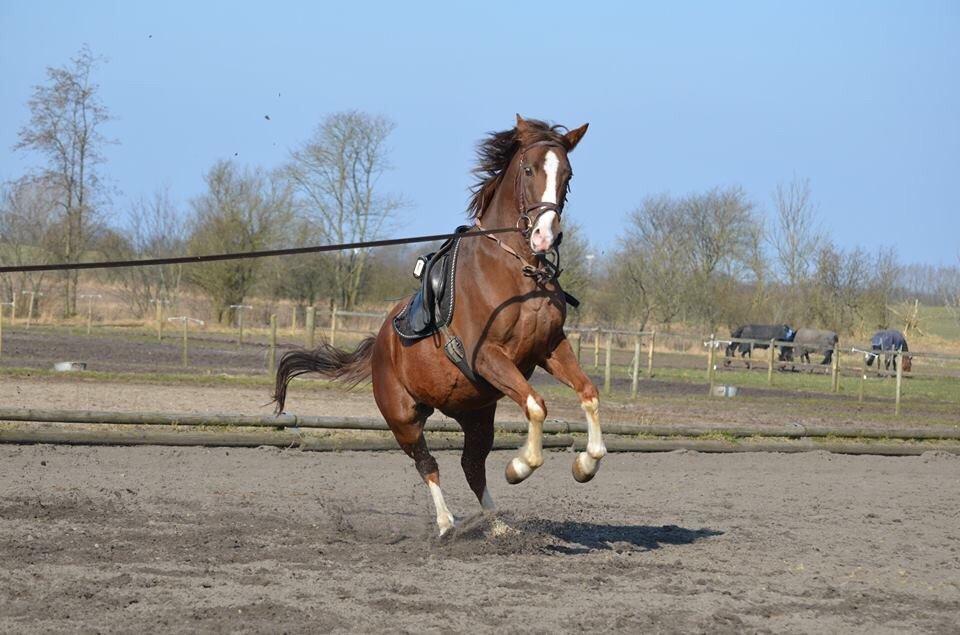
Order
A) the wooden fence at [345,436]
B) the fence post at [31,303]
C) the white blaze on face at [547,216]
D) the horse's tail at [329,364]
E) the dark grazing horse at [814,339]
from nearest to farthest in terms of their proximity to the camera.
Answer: the white blaze on face at [547,216]
the horse's tail at [329,364]
the wooden fence at [345,436]
the fence post at [31,303]
the dark grazing horse at [814,339]

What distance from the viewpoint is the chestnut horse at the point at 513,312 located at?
22.7 feet

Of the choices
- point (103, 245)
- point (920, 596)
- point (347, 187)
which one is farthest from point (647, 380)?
point (103, 245)

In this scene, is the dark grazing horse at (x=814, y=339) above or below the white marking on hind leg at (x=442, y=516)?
above

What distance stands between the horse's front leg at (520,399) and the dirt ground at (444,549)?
59 centimetres

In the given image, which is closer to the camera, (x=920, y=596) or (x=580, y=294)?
(x=920, y=596)

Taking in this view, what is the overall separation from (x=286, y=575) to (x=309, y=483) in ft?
13.1

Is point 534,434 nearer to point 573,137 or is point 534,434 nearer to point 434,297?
point 434,297

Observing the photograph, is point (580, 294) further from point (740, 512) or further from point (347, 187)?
point (740, 512)

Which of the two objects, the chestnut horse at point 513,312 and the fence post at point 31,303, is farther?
the fence post at point 31,303

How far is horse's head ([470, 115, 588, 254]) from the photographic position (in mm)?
6891

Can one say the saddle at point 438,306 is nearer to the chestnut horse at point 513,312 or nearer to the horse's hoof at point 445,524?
the chestnut horse at point 513,312

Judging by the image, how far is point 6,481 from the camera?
9.16 meters

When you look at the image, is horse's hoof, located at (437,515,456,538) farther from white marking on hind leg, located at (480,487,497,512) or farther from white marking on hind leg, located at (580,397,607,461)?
white marking on hind leg, located at (580,397,607,461)

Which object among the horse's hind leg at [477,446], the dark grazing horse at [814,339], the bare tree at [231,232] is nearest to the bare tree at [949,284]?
the dark grazing horse at [814,339]
